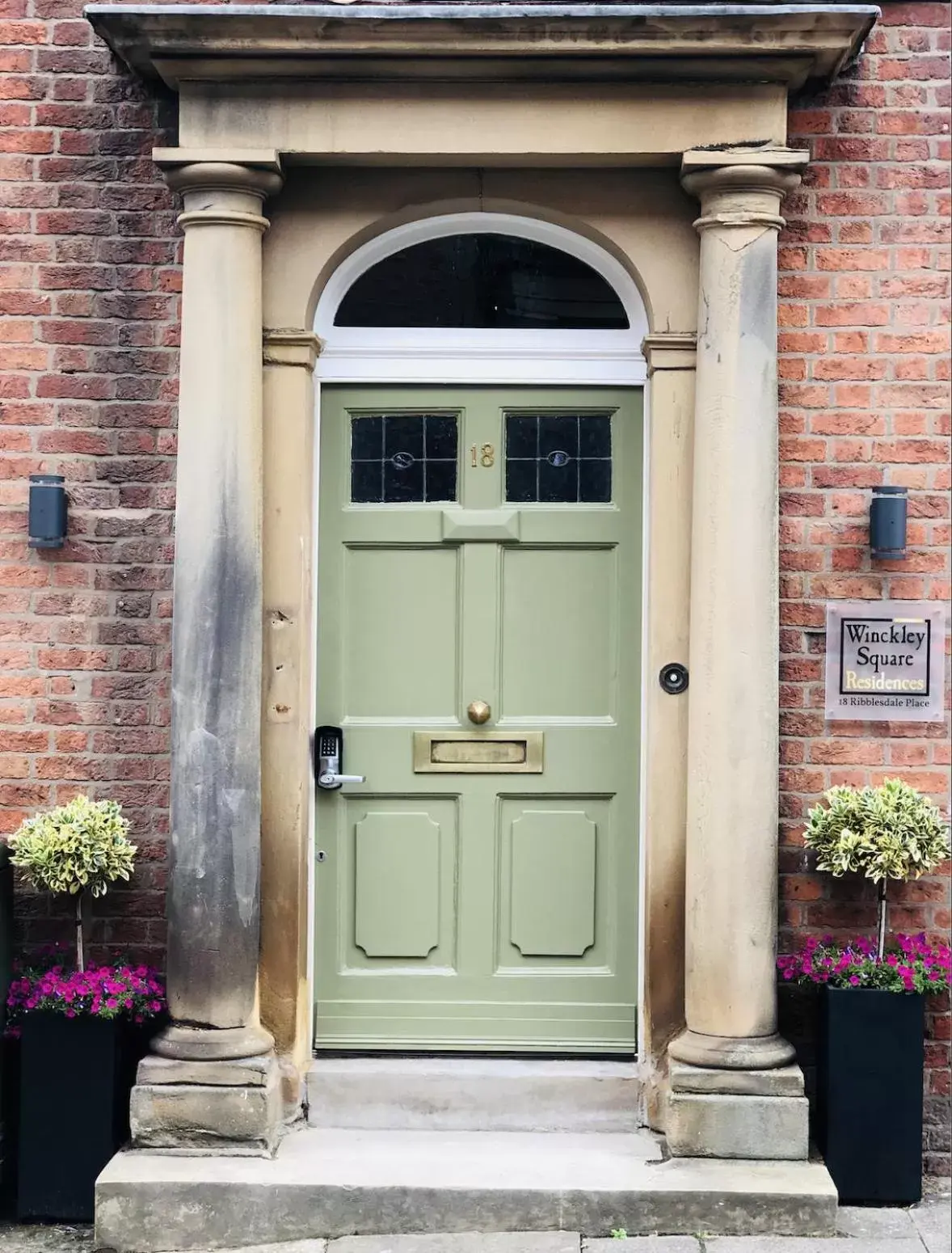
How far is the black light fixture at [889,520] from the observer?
465 cm

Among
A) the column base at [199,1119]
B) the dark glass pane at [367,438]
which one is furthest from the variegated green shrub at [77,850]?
the dark glass pane at [367,438]

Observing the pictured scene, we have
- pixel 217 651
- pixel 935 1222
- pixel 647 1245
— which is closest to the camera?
pixel 647 1245

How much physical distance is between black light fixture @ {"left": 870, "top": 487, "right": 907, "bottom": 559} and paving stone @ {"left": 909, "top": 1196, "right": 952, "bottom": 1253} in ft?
7.10

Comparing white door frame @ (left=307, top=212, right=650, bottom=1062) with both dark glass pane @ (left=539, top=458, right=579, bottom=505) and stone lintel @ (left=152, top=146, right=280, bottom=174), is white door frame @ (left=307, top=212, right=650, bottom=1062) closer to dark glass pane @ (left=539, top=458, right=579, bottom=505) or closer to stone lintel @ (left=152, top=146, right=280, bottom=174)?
dark glass pane @ (left=539, top=458, right=579, bottom=505)

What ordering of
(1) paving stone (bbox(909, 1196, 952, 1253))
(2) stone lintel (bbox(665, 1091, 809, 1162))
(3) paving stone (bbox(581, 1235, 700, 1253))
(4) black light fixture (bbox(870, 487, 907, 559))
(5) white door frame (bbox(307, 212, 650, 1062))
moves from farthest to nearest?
1. (5) white door frame (bbox(307, 212, 650, 1062))
2. (4) black light fixture (bbox(870, 487, 907, 559))
3. (2) stone lintel (bbox(665, 1091, 809, 1162))
4. (1) paving stone (bbox(909, 1196, 952, 1253))
5. (3) paving stone (bbox(581, 1235, 700, 1253))

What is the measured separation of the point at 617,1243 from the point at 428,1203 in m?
0.59

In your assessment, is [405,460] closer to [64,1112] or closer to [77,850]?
[77,850]

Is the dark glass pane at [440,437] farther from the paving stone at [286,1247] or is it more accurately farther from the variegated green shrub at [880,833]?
the paving stone at [286,1247]

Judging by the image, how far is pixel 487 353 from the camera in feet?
16.1

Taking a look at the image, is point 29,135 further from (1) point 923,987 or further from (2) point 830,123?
(1) point 923,987

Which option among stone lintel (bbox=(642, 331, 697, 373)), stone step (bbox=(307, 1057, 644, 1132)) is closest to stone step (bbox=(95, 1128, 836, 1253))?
stone step (bbox=(307, 1057, 644, 1132))

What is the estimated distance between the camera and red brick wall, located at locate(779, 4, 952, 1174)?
474 centimetres

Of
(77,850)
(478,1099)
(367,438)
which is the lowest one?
(478,1099)

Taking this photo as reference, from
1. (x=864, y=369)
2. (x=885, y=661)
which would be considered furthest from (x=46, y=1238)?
(x=864, y=369)
